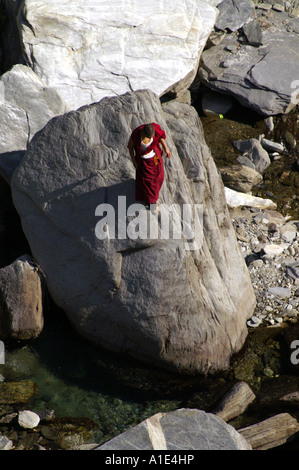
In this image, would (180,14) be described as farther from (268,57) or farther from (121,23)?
(268,57)

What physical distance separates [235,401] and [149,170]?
2.79 m

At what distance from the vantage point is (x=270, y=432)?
602cm

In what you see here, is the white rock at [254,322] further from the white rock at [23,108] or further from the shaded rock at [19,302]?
the white rock at [23,108]

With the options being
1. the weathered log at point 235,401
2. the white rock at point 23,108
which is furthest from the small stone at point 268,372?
the white rock at point 23,108

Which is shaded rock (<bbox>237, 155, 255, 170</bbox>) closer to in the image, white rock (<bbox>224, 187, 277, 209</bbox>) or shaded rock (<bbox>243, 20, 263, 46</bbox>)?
white rock (<bbox>224, 187, 277, 209</bbox>)

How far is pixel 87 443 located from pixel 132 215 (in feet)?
8.42

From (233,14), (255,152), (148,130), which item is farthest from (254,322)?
(233,14)

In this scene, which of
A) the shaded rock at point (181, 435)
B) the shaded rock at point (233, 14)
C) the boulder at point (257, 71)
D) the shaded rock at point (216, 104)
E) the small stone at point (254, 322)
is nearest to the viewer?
the shaded rock at point (181, 435)

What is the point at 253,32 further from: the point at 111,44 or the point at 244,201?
the point at 244,201

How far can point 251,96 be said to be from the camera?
34.4 ft

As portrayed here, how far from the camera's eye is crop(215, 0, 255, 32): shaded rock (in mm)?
11016

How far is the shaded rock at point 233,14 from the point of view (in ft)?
36.1

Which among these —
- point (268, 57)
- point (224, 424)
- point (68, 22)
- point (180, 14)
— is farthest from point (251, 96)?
point (224, 424)

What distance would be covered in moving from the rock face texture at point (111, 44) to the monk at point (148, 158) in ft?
10.5
